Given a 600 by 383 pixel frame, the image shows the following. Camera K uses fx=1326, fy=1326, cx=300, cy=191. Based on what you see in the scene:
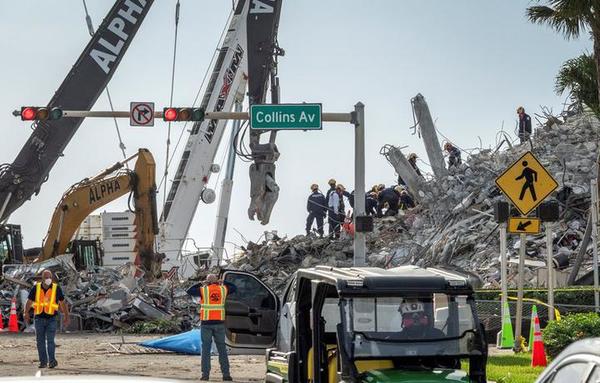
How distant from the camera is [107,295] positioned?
3522 cm

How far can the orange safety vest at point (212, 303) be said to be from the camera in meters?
19.3

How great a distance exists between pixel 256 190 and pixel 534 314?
1546cm

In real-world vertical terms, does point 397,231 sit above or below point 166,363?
above

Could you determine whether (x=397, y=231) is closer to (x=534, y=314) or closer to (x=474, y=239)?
(x=474, y=239)

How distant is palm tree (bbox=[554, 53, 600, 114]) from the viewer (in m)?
26.5

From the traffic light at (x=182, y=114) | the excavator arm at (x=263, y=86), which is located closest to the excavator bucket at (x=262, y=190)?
the excavator arm at (x=263, y=86)

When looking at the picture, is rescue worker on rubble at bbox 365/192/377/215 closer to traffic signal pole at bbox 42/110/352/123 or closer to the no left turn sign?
traffic signal pole at bbox 42/110/352/123

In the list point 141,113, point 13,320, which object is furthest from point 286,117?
point 13,320

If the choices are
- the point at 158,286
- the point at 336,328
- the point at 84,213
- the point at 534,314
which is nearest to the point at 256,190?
the point at 158,286

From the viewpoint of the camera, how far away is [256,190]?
3416 centimetres

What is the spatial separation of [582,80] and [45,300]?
39.6 ft

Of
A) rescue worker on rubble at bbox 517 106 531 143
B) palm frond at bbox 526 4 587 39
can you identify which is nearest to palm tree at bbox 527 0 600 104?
palm frond at bbox 526 4 587 39

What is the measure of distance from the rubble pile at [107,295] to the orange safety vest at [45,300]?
452 inches

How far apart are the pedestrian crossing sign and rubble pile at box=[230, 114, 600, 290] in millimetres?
9921
